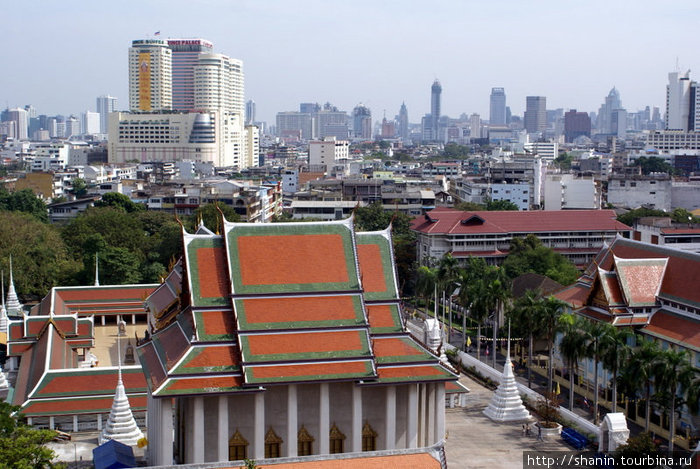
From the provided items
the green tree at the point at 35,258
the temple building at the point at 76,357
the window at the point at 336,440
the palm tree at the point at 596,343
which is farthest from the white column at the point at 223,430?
the green tree at the point at 35,258

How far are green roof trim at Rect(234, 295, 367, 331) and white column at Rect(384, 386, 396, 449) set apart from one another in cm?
274

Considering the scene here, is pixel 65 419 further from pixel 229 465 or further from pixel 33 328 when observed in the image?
pixel 229 465

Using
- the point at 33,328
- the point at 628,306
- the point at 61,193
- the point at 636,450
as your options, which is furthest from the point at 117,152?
the point at 636,450

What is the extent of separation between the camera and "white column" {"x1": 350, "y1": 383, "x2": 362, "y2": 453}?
116 feet

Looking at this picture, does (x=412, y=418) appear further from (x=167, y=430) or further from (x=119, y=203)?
(x=119, y=203)

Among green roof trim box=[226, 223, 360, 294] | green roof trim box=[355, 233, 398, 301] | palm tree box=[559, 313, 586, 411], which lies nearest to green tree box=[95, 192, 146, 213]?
palm tree box=[559, 313, 586, 411]

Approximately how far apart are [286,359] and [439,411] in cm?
661

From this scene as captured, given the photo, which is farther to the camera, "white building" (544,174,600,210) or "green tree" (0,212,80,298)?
"white building" (544,174,600,210)

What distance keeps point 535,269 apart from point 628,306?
86.4 feet

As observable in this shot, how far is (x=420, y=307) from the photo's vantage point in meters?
73.1

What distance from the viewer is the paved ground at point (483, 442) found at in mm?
37250

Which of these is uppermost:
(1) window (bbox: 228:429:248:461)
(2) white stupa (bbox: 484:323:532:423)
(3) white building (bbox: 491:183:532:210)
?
(3) white building (bbox: 491:183:532:210)

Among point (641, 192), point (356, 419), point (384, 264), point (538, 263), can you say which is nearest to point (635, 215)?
point (641, 192)

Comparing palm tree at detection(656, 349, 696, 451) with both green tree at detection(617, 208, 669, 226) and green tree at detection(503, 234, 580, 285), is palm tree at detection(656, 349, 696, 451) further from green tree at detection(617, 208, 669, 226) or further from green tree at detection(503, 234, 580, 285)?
green tree at detection(617, 208, 669, 226)
